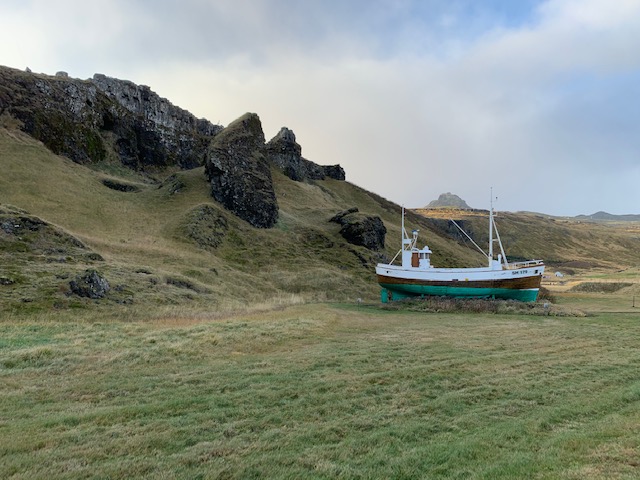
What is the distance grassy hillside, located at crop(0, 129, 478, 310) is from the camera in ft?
91.7

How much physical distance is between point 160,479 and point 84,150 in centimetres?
6838

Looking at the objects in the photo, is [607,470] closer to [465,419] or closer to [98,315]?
[465,419]

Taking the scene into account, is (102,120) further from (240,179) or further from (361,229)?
(361,229)

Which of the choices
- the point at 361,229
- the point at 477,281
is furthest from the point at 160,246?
the point at 361,229

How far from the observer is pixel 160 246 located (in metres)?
44.9

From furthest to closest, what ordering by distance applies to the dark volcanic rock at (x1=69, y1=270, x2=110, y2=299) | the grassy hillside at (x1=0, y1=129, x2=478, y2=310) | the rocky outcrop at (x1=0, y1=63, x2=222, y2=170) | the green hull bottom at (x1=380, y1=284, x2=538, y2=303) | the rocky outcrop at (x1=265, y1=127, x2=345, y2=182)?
1. the rocky outcrop at (x1=265, y1=127, x2=345, y2=182)
2. the rocky outcrop at (x1=0, y1=63, x2=222, y2=170)
3. the green hull bottom at (x1=380, y1=284, x2=538, y2=303)
4. the grassy hillside at (x1=0, y1=129, x2=478, y2=310)
5. the dark volcanic rock at (x1=69, y1=270, x2=110, y2=299)

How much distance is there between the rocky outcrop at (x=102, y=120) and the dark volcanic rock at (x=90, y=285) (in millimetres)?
44011

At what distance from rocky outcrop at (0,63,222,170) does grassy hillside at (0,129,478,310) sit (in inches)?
132

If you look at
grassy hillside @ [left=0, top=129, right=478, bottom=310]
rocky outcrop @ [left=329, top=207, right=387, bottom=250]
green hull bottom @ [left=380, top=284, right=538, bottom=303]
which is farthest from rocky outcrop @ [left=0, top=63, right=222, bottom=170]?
green hull bottom @ [left=380, top=284, right=538, bottom=303]

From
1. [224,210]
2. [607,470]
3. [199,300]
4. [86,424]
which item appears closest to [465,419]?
[607,470]

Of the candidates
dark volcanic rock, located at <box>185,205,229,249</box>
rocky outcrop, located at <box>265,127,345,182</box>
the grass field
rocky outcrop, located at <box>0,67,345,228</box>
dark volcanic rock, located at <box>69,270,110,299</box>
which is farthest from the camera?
rocky outcrop, located at <box>265,127,345,182</box>

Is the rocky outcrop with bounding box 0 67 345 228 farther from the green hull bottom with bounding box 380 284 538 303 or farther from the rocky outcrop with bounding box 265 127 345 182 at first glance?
the green hull bottom with bounding box 380 284 538 303

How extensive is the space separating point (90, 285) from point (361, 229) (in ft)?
153

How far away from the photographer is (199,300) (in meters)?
30.7
